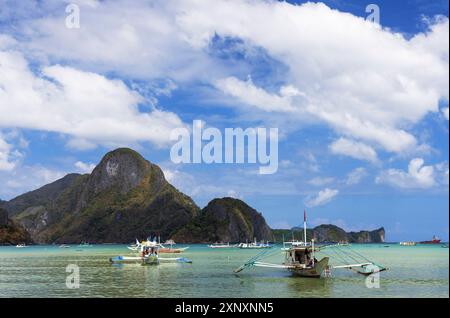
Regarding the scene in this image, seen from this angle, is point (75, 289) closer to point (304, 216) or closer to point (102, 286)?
point (102, 286)

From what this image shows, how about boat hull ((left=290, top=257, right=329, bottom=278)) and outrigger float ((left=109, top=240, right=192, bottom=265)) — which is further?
outrigger float ((left=109, top=240, right=192, bottom=265))

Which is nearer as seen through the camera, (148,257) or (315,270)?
(315,270)

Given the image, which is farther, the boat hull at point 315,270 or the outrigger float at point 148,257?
the outrigger float at point 148,257
